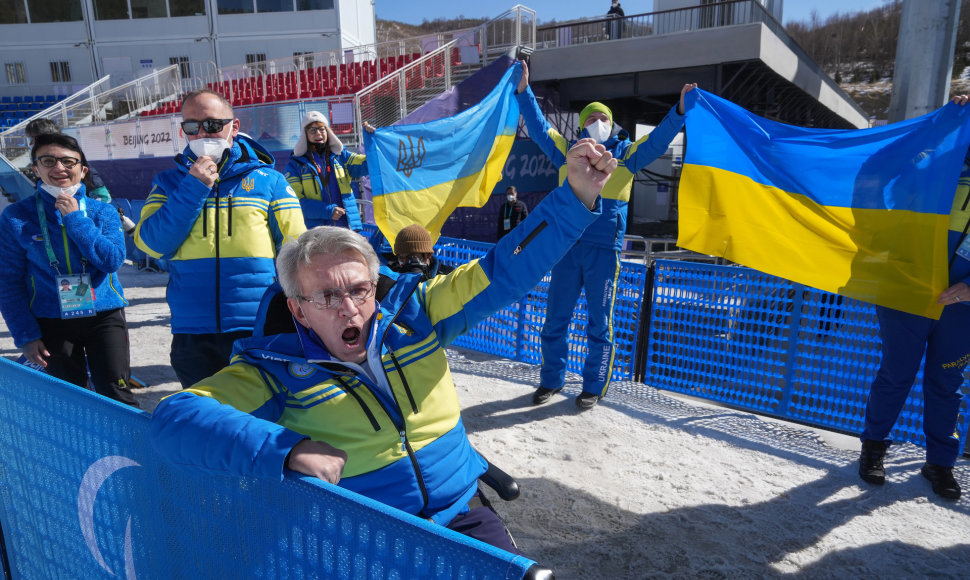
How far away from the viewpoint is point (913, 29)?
6.82 m

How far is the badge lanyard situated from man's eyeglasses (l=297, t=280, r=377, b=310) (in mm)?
2061

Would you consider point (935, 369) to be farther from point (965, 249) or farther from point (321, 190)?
point (321, 190)

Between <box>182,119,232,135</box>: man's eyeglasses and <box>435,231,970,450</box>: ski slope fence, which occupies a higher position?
<box>182,119,232,135</box>: man's eyeglasses

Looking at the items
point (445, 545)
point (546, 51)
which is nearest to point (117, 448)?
point (445, 545)

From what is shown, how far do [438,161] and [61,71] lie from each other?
32038mm

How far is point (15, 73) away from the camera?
2781 centimetres

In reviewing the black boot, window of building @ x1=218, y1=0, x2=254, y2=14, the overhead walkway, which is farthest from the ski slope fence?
window of building @ x1=218, y1=0, x2=254, y2=14

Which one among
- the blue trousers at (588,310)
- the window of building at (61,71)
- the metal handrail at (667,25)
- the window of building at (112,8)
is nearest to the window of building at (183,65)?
the window of building at (112,8)

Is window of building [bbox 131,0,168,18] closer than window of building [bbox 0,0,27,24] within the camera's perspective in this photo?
Yes

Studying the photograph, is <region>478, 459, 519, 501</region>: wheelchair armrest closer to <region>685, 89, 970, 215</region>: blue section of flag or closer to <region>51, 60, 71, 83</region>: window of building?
<region>685, 89, 970, 215</region>: blue section of flag

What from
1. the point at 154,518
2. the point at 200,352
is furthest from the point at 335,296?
the point at 200,352

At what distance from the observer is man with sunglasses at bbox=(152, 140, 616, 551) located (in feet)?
5.65

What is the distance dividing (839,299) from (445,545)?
403cm

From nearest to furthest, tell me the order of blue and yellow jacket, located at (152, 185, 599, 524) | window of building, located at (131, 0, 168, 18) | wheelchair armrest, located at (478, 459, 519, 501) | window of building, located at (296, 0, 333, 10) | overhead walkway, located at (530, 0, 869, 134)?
1. blue and yellow jacket, located at (152, 185, 599, 524)
2. wheelchair armrest, located at (478, 459, 519, 501)
3. overhead walkway, located at (530, 0, 869, 134)
4. window of building, located at (296, 0, 333, 10)
5. window of building, located at (131, 0, 168, 18)
